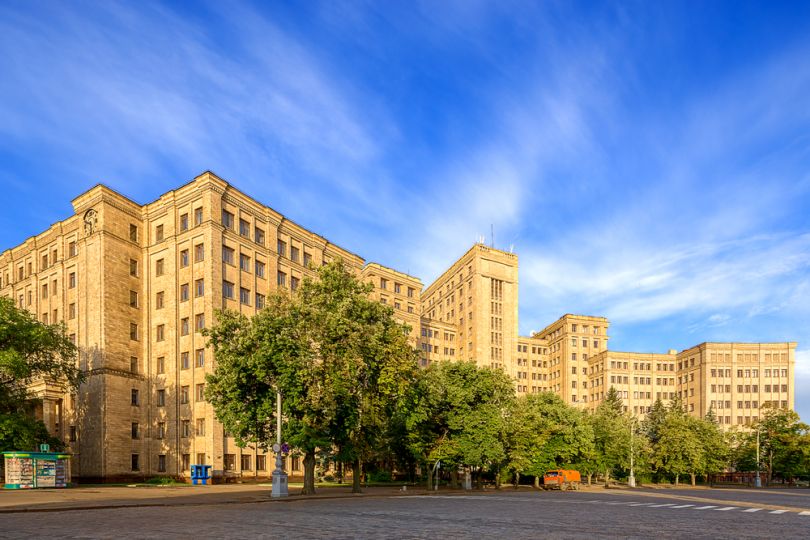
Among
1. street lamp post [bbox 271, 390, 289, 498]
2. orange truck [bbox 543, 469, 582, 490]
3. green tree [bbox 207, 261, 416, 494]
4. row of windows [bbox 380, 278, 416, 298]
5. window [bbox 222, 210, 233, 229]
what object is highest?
window [bbox 222, 210, 233, 229]

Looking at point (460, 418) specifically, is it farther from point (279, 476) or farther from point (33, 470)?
point (33, 470)

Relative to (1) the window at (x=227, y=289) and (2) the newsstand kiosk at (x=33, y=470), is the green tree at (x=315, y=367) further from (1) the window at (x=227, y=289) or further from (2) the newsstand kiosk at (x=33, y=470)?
(1) the window at (x=227, y=289)

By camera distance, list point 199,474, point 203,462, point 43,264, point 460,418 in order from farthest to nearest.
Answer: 1. point 43,264
2. point 203,462
3. point 199,474
4. point 460,418

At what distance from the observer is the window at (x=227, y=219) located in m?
64.2

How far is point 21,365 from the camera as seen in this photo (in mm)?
44688

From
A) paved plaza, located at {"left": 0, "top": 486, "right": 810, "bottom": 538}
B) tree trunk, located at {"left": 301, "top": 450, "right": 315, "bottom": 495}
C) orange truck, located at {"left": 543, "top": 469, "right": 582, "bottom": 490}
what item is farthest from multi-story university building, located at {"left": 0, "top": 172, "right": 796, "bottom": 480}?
paved plaza, located at {"left": 0, "top": 486, "right": 810, "bottom": 538}

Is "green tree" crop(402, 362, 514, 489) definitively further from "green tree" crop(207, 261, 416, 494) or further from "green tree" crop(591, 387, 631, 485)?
"green tree" crop(591, 387, 631, 485)

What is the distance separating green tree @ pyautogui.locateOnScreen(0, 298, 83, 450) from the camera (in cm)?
4556

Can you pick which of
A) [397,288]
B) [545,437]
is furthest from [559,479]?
[397,288]

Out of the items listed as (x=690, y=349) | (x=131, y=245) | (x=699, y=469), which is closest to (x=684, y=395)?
(x=690, y=349)

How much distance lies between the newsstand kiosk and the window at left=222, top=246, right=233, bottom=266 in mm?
25291

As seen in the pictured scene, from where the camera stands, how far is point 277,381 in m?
33.7

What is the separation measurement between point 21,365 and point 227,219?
2539 cm

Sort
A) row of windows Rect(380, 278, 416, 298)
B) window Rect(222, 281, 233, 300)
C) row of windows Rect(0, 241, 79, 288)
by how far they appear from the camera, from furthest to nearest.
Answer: row of windows Rect(380, 278, 416, 298) < row of windows Rect(0, 241, 79, 288) < window Rect(222, 281, 233, 300)
